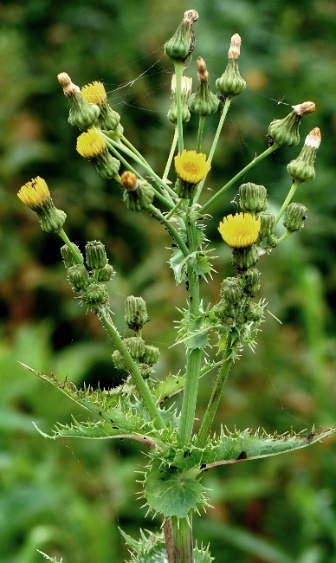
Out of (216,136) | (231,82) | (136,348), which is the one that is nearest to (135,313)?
(136,348)

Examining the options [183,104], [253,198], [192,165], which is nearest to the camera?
[192,165]

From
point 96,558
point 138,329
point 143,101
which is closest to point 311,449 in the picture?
point 96,558

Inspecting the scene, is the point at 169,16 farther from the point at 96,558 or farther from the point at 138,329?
the point at 138,329

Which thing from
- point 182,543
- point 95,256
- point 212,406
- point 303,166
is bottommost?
point 182,543

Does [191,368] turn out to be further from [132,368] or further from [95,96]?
[95,96]


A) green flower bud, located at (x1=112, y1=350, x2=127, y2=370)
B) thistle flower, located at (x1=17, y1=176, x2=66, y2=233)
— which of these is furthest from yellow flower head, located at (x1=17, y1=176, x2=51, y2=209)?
green flower bud, located at (x1=112, y1=350, x2=127, y2=370)

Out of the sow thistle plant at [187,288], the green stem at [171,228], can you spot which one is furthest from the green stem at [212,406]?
the green stem at [171,228]

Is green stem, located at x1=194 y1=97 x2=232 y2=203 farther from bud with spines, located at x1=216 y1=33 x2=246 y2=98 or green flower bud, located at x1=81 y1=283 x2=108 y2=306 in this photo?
green flower bud, located at x1=81 y1=283 x2=108 y2=306
